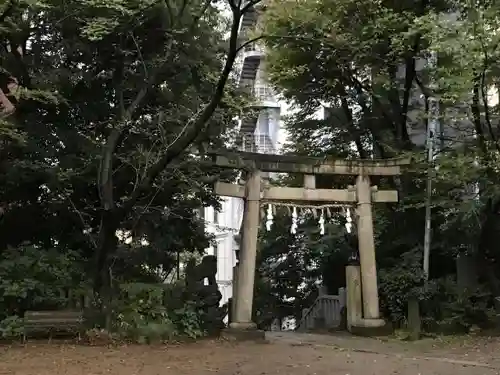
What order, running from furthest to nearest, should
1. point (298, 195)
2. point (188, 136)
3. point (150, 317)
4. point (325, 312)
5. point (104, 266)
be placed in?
point (325, 312) → point (298, 195) → point (104, 266) → point (150, 317) → point (188, 136)

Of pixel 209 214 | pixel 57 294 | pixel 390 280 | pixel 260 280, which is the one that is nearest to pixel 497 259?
pixel 390 280

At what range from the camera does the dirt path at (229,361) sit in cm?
886

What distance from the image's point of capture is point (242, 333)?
12.7 meters

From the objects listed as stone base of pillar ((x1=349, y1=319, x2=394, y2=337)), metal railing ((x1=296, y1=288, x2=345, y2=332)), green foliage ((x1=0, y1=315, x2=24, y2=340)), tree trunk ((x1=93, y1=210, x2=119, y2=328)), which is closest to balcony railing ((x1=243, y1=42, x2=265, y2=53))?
tree trunk ((x1=93, y1=210, x2=119, y2=328))

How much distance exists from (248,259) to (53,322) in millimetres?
4288

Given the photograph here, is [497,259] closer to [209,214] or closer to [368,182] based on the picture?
[368,182]

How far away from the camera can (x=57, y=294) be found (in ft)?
41.7

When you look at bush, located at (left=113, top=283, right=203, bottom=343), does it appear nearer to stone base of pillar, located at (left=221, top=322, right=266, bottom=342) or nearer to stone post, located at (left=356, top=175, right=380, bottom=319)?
stone base of pillar, located at (left=221, top=322, right=266, bottom=342)

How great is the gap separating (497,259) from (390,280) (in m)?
3.06

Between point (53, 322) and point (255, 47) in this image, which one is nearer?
point (53, 322)

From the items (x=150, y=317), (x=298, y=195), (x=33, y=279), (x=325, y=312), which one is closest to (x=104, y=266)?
(x=33, y=279)

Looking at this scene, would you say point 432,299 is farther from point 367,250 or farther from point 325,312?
point 325,312

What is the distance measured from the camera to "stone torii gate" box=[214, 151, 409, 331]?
13.2 m

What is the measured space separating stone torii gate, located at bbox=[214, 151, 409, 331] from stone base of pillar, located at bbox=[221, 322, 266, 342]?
0.02m
